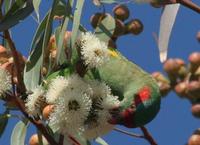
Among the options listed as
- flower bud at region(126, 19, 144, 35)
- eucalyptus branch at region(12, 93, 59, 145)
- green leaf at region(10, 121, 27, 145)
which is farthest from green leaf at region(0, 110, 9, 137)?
flower bud at region(126, 19, 144, 35)

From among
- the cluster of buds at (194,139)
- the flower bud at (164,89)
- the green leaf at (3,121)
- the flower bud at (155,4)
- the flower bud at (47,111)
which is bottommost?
the green leaf at (3,121)

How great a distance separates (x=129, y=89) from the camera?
1.97 meters

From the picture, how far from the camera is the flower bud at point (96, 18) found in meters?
2.16

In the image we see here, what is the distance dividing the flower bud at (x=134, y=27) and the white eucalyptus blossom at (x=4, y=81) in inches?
20.9

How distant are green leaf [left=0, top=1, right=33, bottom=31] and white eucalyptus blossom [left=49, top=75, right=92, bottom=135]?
243 millimetres

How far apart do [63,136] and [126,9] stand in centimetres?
55

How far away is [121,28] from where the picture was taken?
2.21 metres

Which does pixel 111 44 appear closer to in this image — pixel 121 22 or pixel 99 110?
pixel 121 22

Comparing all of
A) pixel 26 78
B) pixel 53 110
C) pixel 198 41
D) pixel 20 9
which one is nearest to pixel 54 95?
pixel 53 110

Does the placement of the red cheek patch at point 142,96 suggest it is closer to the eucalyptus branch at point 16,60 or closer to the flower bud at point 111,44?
the flower bud at point 111,44

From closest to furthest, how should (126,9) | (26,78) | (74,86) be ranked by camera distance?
(74,86)
(26,78)
(126,9)

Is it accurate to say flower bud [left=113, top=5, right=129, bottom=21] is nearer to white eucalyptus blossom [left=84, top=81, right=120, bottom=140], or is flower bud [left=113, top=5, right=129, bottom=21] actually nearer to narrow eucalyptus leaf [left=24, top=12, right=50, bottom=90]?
narrow eucalyptus leaf [left=24, top=12, right=50, bottom=90]

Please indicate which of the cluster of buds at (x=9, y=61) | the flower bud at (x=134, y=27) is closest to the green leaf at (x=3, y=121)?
the cluster of buds at (x=9, y=61)

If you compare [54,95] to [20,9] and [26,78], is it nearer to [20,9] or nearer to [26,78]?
[26,78]
